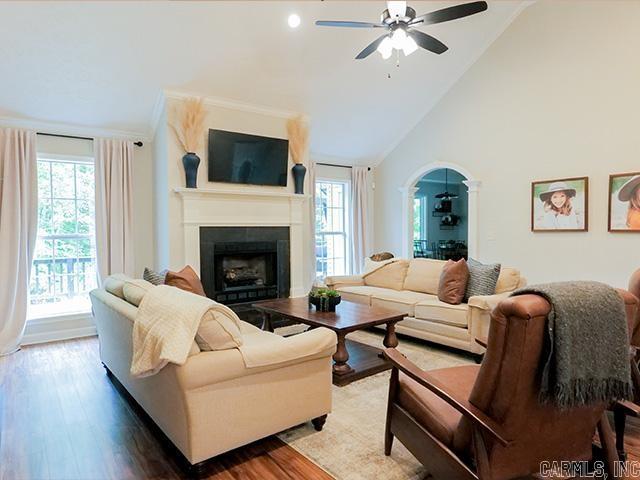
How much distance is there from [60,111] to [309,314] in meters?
3.76

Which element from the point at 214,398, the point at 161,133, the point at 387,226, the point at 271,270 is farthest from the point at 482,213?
the point at 214,398

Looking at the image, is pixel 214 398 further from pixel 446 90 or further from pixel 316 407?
pixel 446 90

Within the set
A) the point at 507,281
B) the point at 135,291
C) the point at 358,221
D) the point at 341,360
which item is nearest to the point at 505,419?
the point at 341,360

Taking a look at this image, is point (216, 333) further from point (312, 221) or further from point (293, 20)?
point (312, 221)

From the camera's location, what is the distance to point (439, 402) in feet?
6.43

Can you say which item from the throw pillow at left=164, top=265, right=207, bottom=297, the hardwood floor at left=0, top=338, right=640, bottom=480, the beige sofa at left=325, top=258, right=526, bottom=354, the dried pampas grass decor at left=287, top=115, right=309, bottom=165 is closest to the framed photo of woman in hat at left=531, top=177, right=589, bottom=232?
the beige sofa at left=325, top=258, right=526, bottom=354

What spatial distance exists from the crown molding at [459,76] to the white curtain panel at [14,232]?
215 inches

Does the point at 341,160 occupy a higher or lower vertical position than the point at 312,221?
higher

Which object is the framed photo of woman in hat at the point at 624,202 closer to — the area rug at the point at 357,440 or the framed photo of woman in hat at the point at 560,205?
the framed photo of woman in hat at the point at 560,205

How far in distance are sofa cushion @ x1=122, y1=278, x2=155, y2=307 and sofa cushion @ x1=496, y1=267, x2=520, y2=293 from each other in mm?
3347

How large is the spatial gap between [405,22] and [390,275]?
298 cm

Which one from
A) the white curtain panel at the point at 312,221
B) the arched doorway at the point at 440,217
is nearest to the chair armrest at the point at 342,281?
the white curtain panel at the point at 312,221

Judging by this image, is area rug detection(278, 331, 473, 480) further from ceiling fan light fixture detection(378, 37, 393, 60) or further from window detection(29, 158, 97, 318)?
window detection(29, 158, 97, 318)

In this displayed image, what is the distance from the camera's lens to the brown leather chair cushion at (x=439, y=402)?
5.92 ft
